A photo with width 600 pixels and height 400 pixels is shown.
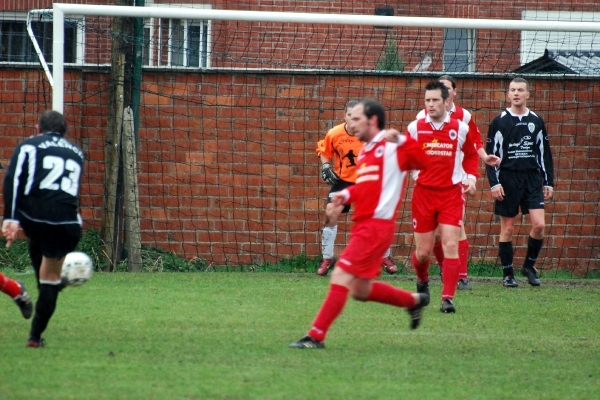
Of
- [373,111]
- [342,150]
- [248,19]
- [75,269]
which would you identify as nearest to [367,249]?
[373,111]

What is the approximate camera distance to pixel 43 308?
6359 millimetres

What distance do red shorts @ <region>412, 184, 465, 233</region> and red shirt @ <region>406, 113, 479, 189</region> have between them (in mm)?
66

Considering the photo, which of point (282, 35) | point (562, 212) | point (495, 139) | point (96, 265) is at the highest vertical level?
point (282, 35)

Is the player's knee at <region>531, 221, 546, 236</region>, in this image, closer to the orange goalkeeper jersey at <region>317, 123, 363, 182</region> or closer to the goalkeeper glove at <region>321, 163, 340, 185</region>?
the orange goalkeeper jersey at <region>317, 123, 363, 182</region>

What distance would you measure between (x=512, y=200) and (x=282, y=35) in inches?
184

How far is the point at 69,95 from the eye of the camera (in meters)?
11.7

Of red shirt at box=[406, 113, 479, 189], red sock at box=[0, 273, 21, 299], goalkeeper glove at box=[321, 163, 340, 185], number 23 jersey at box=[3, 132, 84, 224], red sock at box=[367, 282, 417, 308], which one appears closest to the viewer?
number 23 jersey at box=[3, 132, 84, 224]

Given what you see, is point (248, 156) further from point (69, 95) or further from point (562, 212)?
point (562, 212)

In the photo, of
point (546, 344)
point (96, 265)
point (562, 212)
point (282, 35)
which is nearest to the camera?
point (546, 344)

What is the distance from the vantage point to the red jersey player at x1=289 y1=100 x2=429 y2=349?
6.54 metres

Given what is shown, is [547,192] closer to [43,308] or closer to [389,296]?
[389,296]

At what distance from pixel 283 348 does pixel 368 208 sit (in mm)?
1126

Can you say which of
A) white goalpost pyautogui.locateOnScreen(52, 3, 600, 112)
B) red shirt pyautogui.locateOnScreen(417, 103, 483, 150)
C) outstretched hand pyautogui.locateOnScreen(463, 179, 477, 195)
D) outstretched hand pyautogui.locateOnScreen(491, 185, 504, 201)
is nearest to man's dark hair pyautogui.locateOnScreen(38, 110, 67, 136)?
outstretched hand pyautogui.locateOnScreen(463, 179, 477, 195)

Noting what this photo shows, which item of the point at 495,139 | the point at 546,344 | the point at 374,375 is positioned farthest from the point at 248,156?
the point at 374,375
